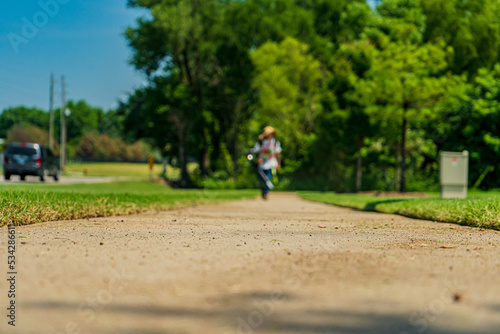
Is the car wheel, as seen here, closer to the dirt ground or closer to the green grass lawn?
the green grass lawn

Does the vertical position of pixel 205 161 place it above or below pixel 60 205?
above

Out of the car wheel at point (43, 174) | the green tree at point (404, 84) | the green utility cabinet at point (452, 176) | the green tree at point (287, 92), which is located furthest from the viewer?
the green tree at point (287, 92)

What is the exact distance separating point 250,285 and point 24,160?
92.1 feet

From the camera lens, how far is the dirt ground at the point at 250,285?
9.98 feet

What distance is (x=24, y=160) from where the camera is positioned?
29.2m

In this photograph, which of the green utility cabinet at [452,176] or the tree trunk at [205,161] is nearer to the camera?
the green utility cabinet at [452,176]

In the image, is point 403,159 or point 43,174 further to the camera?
point 43,174

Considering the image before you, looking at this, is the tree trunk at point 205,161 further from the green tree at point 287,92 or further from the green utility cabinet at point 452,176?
the green utility cabinet at point 452,176

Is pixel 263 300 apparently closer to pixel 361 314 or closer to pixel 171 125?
pixel 361 314

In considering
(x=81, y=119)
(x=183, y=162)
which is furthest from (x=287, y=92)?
(x=81, y=119)

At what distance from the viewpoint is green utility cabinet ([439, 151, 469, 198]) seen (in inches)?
593

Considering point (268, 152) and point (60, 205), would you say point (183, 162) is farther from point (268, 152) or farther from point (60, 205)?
point (60, 205)

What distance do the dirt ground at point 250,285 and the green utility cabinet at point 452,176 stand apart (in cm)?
910

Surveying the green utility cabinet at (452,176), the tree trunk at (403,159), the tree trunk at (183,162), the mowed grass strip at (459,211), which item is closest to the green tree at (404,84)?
the tree trunk at (403,159)
